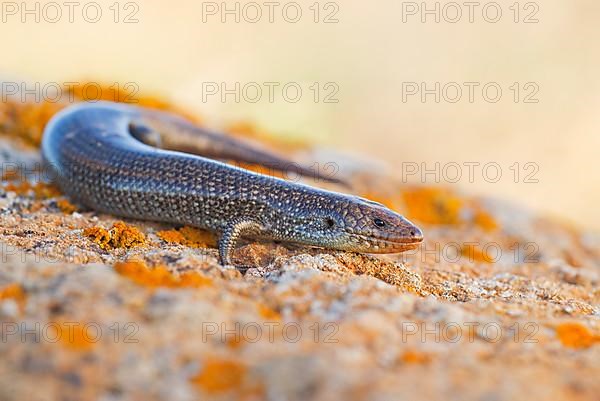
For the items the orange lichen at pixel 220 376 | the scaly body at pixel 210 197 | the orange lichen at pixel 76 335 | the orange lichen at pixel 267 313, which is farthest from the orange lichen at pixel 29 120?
the orange lichen at pixel 220 376

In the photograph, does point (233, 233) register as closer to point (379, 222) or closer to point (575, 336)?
point (379, 222)

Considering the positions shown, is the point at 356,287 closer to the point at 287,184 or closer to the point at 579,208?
the point at 287,184

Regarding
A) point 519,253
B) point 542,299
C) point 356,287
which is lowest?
point 519,253

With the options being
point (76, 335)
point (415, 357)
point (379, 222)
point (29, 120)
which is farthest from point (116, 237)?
point (29, 120)

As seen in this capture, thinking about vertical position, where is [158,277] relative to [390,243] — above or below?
above

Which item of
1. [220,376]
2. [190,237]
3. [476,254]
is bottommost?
[476,254]

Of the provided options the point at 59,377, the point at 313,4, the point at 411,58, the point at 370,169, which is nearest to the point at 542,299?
the point at 59,377

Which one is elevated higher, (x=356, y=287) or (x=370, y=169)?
(x=356, y=287)

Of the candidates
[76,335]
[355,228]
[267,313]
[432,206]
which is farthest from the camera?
[432,206]
